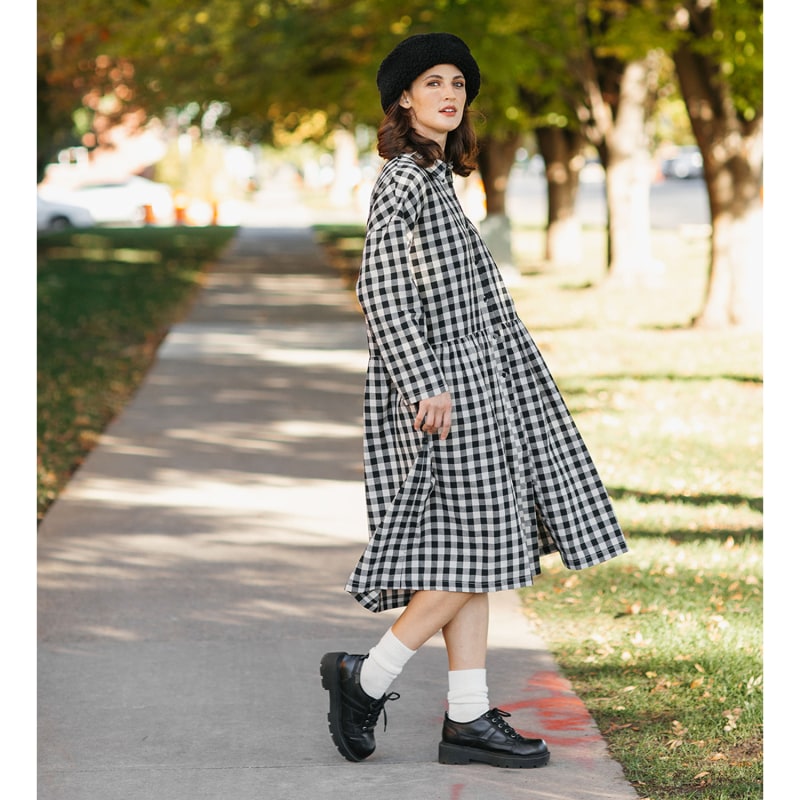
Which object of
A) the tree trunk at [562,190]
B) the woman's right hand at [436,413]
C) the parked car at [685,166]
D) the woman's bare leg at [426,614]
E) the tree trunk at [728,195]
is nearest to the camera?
the woman's right hand at [436,413]

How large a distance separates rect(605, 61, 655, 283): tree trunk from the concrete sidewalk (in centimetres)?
982

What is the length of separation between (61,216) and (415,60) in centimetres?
3948

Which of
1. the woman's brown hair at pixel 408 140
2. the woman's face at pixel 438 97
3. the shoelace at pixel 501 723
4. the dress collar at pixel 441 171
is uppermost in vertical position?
the woman's face at pixel 438 97

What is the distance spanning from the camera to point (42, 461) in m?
8.30

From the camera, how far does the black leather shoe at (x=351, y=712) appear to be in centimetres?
386

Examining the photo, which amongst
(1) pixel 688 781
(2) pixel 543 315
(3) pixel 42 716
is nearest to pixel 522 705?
(1) pixel 688 781

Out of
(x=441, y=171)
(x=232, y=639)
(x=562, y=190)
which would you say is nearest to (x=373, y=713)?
(x=232, y=639)

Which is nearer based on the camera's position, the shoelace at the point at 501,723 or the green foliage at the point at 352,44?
the shoelace at the point at 501,723

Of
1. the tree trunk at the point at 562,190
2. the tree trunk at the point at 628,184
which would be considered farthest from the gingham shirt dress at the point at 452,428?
the tree trunk at the point at 562,190

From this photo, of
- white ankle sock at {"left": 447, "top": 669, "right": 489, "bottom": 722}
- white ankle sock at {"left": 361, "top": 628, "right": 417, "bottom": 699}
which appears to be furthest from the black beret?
white ankle sock at {"left": 447, "top": 669, "right": 489, "bottom": 722}

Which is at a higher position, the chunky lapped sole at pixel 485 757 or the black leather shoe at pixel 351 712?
the black leather shoe at pixel 351 712

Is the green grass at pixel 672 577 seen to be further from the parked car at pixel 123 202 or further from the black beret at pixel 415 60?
the parked car at pixel 123 202

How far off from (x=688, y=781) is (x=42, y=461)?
546 centimetres

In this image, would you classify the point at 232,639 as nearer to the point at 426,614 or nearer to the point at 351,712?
the point at 351,712
